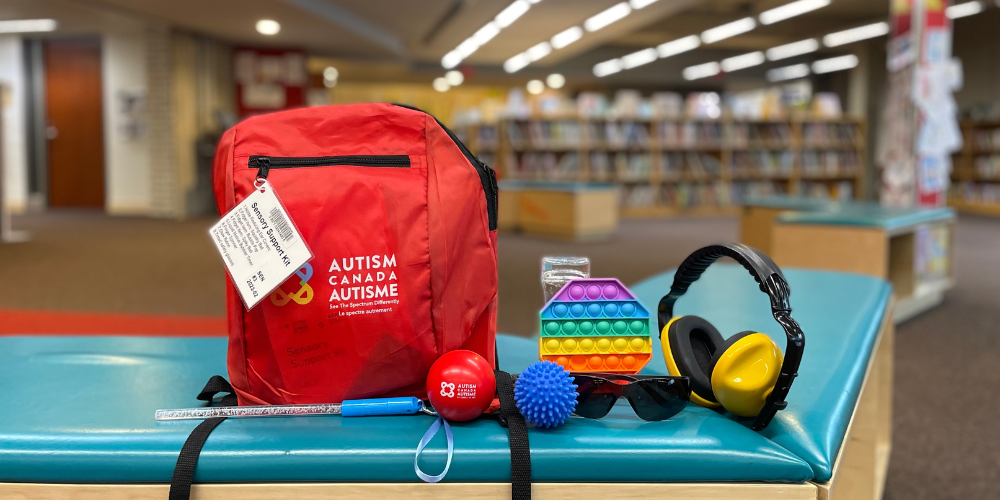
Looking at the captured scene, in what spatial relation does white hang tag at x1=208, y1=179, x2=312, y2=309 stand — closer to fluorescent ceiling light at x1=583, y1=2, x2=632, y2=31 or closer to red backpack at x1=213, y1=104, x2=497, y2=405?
red backpack at x1=213, y1=104, x2=497, y2=405

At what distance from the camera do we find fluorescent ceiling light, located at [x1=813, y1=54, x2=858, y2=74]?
48.1 feet

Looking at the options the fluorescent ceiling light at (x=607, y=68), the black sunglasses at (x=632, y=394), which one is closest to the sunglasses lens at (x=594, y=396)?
the black sunglasses at (x=632, y=394)

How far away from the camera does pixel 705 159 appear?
36.7 ft

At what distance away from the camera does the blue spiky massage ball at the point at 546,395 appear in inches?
32.6

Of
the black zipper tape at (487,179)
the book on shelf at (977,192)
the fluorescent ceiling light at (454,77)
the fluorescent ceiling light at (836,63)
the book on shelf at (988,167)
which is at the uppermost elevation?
the fluorescent ceiling light at (836,63)

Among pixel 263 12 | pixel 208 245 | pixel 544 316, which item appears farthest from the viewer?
pixel 263 12

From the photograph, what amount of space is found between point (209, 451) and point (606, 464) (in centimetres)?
44

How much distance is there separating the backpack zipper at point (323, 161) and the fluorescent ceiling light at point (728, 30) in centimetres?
1136

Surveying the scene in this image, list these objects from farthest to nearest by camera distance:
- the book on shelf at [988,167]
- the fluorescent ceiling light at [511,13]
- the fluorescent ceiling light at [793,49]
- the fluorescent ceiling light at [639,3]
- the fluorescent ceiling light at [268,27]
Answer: the fluorescent ceiling light at [793,49], the book on shelf at [988,167], the fluorescent ceiling light at [268,27], the fluorescent ceiling light at [511,13], the fluorescent ceiling light at [639,3]

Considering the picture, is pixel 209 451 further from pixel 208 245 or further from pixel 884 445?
pixel 208 245

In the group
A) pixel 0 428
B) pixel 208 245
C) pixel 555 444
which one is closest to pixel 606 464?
pixel 555 444

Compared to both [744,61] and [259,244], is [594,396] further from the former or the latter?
[744,61]

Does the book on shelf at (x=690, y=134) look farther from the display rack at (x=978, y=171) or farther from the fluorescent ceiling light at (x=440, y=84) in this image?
the fluorescent ceiling light at (x=440, y=84)

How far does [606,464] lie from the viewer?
0.81m
